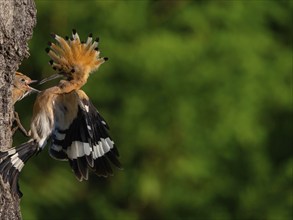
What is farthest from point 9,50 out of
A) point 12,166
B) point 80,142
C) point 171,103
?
point 171,103

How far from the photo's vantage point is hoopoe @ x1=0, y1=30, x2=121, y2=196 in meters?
4.68

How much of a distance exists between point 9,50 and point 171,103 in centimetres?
443

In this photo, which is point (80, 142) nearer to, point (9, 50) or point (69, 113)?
point (69, 113)

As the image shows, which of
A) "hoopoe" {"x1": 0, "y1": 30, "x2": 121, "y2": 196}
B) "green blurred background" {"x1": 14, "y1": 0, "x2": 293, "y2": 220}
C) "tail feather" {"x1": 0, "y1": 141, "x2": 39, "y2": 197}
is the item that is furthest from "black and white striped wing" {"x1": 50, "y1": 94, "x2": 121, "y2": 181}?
"green blurred background" {"x1": 14, "y1": 0, "x2": 293, "y2": 220}

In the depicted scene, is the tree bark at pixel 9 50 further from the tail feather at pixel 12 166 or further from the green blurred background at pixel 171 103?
the green blurred background at pixel 171 103

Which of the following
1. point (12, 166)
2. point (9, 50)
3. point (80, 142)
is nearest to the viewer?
point (9, 50)

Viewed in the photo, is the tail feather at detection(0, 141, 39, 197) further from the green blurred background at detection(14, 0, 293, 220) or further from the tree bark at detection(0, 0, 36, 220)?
the green blurred background at detection(14, 0, 293, 220)

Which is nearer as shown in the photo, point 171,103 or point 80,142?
point 80,142

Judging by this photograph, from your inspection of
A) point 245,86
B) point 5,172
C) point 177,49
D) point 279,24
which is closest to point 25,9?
point 5,172

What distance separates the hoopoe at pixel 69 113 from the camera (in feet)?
15.4

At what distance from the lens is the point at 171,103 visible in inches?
339

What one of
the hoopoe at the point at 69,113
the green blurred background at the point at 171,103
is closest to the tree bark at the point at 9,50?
the hoopoe at the point at 69,113

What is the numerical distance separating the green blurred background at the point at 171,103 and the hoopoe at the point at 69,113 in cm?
358

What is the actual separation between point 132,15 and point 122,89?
609 mm
